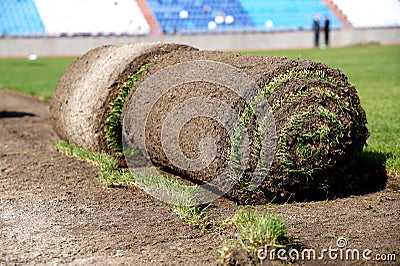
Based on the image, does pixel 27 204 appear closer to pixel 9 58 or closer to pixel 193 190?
pixel 193 190

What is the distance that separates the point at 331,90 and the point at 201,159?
1256 millimetres

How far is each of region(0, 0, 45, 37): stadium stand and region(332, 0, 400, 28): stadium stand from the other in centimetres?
1987

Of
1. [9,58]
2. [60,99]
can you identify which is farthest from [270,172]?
[9,58]

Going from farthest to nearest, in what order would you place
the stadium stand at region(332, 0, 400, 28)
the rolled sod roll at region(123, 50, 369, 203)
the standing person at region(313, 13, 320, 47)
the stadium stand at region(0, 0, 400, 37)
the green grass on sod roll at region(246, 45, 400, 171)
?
1. the stadium stand at region(0, 0, 400, 37)
2. the stadium stand at region(332, 0, 400, 28)
3. the standing person at region(313, 13, 320, 47)
4. the green grass on sod roll at region(246, 45, 400, 171)
5. the rolled sod roll at region(123, 50, 369, 203)

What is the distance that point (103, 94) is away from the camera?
6.77 meters

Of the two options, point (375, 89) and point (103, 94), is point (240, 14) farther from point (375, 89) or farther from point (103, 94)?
point (103, 94)

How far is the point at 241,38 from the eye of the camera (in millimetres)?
37000

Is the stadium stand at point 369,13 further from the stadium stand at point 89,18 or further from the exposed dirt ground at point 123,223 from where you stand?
the exposed dirt ground at point 123,223

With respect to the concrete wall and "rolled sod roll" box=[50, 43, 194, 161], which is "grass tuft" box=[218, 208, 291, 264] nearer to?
"rolled sod roll" box=[50, 43, 194, 161]

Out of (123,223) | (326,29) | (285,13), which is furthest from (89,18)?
(123,223)

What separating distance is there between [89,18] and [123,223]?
3376 centimetres

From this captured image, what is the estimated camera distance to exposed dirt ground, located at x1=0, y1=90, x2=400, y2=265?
395cm

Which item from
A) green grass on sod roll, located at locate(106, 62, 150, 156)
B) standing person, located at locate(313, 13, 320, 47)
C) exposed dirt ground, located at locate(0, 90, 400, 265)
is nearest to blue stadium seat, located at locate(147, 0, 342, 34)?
standing person, located at locate(313, 13, 320, 47)

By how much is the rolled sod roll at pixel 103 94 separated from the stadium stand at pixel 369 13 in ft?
100
